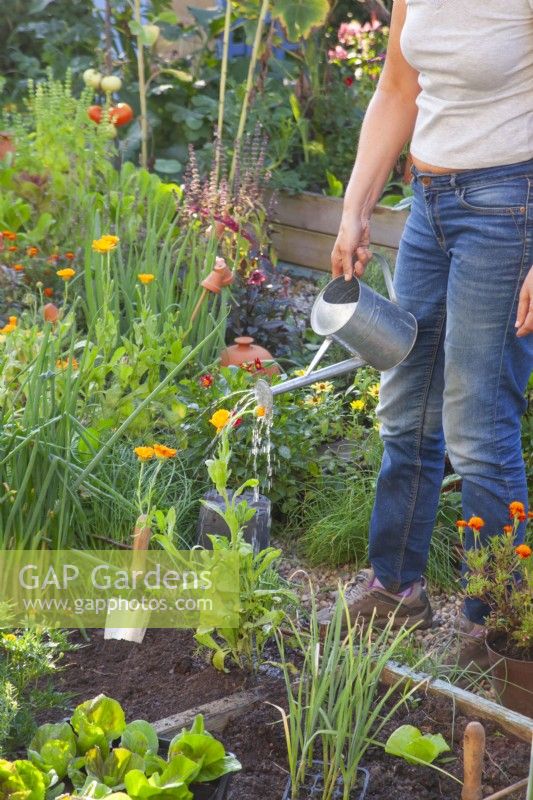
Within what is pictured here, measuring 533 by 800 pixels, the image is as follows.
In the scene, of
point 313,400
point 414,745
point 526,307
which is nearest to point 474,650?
point 414,745

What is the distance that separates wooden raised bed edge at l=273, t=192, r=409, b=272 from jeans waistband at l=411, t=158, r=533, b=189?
3.06 meters

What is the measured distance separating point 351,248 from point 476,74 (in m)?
0.49

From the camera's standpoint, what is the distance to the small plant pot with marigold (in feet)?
6.89

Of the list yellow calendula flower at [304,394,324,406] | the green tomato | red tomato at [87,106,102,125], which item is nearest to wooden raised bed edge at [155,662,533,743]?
yellow calendula flower at [304,394,324,406]

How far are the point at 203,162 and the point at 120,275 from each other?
1.96m

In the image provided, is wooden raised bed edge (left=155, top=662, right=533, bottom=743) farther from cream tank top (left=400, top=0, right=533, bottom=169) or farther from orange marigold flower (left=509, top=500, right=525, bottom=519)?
cream tank top (left=400, top=0, right=533, bottom=169)

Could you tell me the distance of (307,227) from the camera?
5285mm

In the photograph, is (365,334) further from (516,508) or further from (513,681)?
(513,681)

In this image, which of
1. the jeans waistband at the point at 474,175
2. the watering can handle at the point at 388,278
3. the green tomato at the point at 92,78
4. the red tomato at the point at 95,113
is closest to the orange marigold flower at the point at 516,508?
the watering can handle at the point at 388,278

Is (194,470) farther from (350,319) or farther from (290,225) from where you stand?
(290,225)

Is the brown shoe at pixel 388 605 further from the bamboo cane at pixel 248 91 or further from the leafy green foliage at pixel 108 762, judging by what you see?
the bamboo cane at pixel 248 91

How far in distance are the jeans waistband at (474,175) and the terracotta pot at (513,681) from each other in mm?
915

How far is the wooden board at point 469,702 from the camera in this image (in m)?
1.95

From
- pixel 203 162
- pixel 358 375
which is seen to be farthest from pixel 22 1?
pixel 358 375
